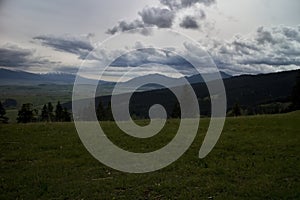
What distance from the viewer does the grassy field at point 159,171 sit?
14.1m

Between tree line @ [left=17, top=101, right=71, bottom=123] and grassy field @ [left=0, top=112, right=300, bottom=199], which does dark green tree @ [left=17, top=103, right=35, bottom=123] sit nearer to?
tree line @ [left=17, top=101, right=71, bottom=123]

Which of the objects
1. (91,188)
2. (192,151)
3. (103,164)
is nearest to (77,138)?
(103,164)

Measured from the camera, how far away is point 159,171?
17500 millimetres

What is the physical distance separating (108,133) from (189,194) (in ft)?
53.1

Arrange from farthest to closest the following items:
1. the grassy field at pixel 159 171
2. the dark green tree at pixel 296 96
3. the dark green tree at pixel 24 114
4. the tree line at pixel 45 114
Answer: the tree line at pixel 45 114
the dark green tree at pixel 24 114
the dark green tree at pixel 296 96
the grassy field at pixel 159 171

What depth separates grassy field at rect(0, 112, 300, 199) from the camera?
554 inches

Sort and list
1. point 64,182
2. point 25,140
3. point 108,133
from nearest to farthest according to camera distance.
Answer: point 64,182
point 25,140
point 108,133

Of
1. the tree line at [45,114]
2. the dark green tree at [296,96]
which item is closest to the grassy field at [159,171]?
the dark green tree at [296,96]

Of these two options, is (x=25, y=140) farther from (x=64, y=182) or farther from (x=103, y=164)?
(x=64, y=182)

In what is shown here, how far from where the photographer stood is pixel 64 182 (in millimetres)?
15672

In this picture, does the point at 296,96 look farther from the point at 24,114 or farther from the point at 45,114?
the point at 45,114

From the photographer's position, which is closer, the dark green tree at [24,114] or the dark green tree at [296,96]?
the dark green tree at [296,96]

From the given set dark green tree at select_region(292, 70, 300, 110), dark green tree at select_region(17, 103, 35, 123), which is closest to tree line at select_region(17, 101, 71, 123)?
dark green tree at select_region(17, 103, 35, 123)

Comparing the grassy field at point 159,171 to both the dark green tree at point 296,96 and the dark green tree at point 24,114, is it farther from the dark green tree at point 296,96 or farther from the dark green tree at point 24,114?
the dark green tree at point 24,114
